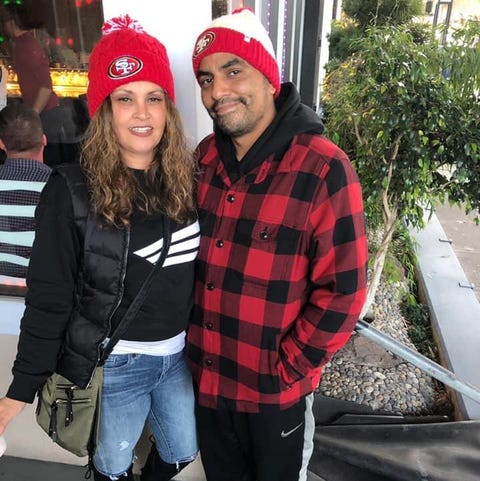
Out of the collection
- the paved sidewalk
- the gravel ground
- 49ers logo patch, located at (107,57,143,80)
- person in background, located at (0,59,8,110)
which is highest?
49ers logo patch, located at (107,57,143,80)

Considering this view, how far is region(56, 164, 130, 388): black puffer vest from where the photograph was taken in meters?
1.44

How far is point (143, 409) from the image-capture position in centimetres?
173

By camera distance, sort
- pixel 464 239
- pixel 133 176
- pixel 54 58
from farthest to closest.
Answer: pixel 464 239, pixel 54 58, pixel 133 176

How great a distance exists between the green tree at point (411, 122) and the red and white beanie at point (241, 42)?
1191 mm

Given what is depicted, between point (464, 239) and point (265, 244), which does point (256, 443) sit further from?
point (464, 239)

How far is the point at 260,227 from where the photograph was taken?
4.92 ft

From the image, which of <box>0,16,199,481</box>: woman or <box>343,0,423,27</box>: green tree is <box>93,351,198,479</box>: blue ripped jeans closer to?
<box>0,16,199,481</box>: woman

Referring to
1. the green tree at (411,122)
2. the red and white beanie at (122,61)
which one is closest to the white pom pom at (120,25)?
the red and white beanie at (122,61)

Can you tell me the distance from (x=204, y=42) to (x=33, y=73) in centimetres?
241

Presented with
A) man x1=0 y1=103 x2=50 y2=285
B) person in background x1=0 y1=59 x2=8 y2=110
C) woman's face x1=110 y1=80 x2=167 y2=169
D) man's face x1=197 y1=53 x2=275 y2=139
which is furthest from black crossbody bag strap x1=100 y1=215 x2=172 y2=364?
person in background x1=0 y1=59 x2=8 y2=110

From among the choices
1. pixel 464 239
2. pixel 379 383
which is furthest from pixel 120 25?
pixel 464 239

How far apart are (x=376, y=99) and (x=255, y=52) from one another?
52.3 inches

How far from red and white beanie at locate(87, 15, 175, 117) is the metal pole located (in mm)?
1190

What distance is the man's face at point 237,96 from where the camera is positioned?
1.57m
